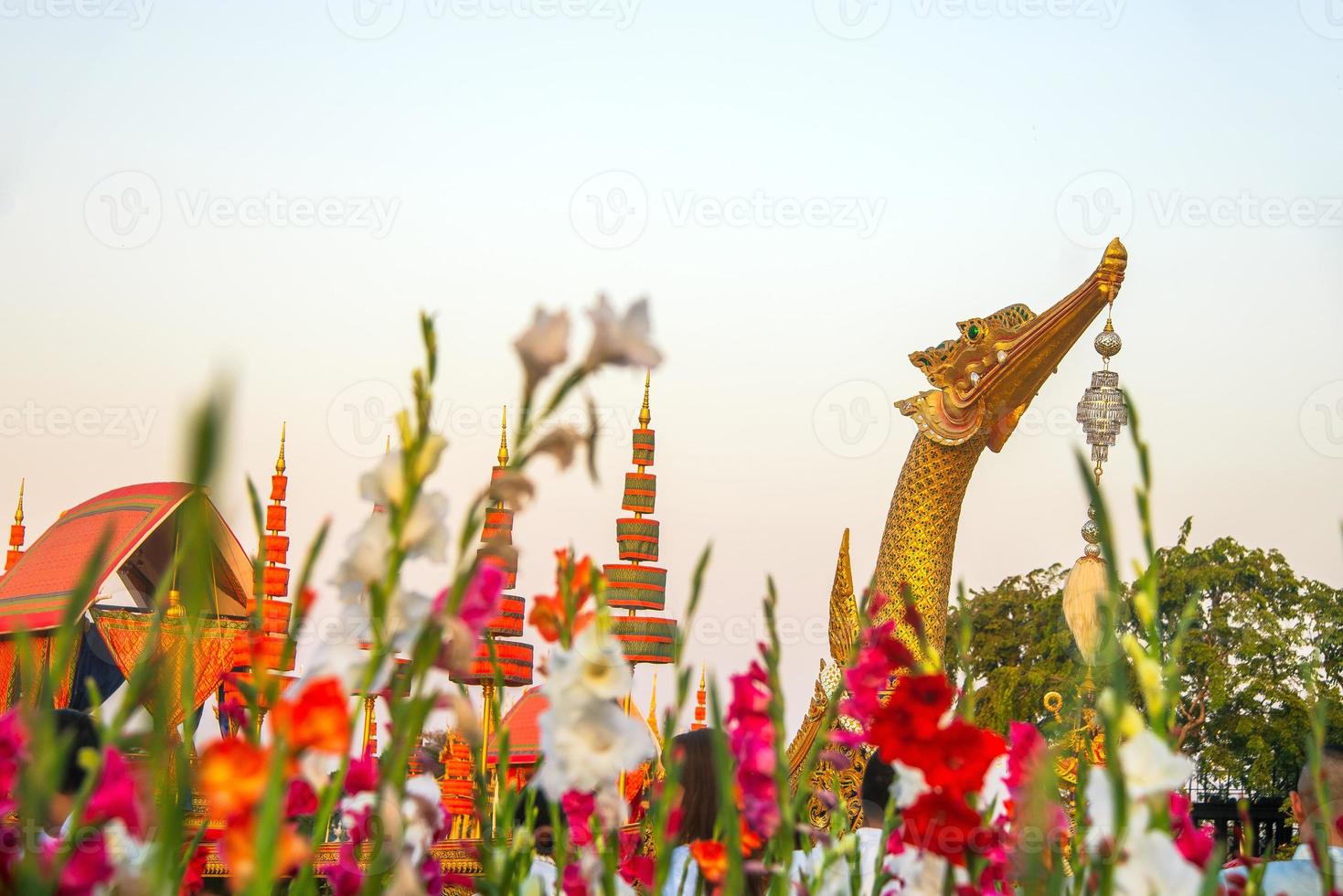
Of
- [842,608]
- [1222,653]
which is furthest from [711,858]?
[1222,653]

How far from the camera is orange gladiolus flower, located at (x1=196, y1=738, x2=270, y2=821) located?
0.71 metres

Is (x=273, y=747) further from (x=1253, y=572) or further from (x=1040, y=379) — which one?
(x=1253, y=572)

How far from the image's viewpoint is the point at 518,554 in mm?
869

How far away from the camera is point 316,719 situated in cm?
77

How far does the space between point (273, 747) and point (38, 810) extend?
0.11m

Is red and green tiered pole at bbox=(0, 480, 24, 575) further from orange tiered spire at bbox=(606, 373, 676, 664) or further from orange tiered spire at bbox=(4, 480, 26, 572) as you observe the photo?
orange tiered spire at bbox=(606, 373, 676, 664)

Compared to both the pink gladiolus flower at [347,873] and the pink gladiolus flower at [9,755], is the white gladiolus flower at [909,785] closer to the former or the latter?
the pink gladiolus flower at [347,873]

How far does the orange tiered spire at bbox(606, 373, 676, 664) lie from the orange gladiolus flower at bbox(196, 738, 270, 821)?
17.1m

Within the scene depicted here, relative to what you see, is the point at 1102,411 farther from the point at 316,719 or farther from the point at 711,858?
the point at 316,719

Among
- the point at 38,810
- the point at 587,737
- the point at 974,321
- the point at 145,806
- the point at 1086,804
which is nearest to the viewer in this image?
the point at 38,810

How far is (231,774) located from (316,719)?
64 millimetres

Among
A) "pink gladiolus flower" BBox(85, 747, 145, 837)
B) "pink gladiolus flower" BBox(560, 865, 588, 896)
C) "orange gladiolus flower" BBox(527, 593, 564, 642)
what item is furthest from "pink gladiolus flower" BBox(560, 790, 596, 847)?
"pink gladiolus flower" BBox(85, 747, 145, 837)

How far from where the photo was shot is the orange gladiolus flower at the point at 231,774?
0.71m

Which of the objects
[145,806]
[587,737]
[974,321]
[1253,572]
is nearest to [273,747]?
[145,806]
